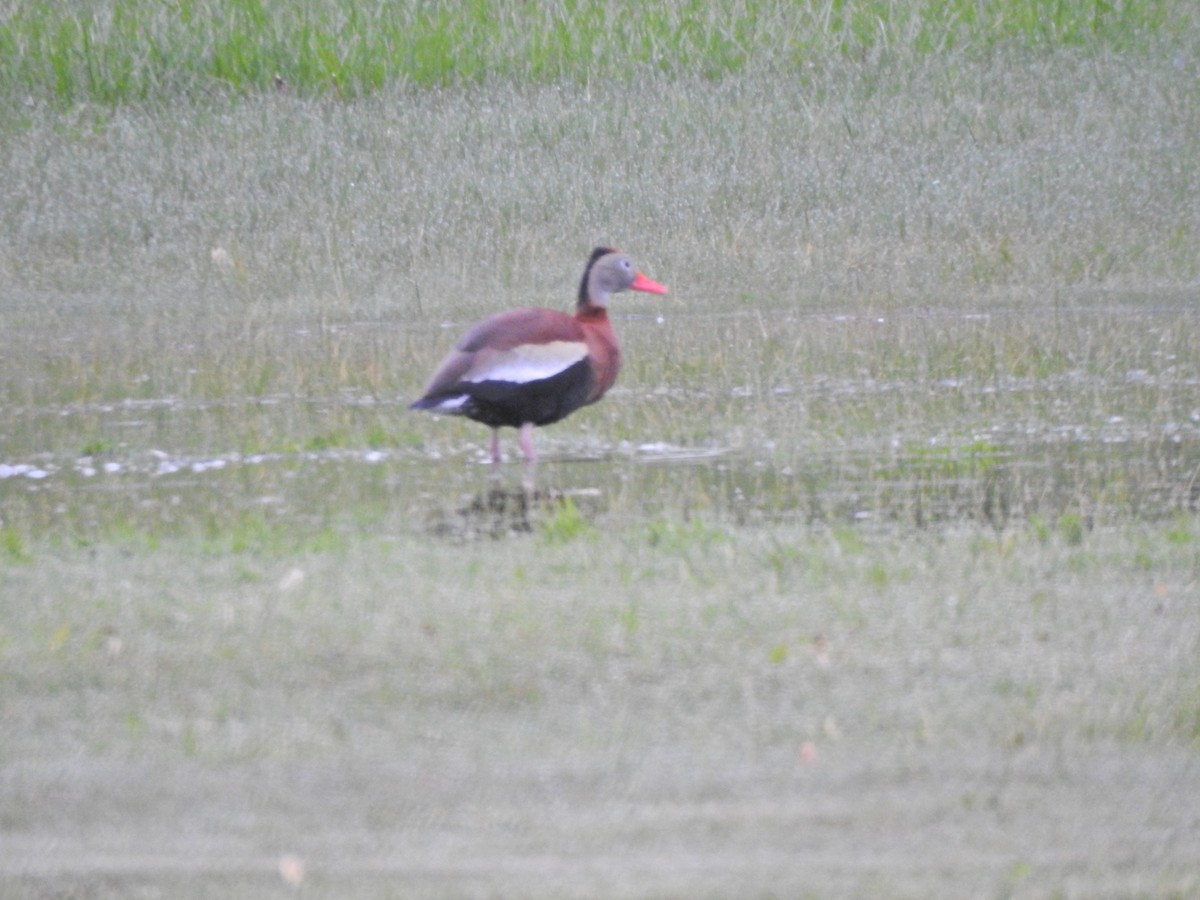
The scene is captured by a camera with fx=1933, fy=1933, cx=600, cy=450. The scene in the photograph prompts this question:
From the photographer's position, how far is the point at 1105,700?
4.42 metres

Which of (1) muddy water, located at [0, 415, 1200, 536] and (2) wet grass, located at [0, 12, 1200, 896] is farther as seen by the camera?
(1) muddy water, located at [0, 415, 1200, 536]

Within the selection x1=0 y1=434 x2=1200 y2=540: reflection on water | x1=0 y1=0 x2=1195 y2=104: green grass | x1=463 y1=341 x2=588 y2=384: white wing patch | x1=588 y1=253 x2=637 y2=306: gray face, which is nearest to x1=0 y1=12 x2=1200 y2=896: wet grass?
x1=0 y1=434 x2=1200 y2=540: reflection on water

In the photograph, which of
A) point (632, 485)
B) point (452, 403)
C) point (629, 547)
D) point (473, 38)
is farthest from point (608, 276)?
point (473, 38)

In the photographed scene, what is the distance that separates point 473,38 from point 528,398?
47.8 ft

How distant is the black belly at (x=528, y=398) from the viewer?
815cm

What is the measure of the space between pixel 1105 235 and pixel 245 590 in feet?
41.7

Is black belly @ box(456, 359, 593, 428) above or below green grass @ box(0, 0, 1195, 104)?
below

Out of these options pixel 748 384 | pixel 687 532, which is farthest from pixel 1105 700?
pixel 748 384

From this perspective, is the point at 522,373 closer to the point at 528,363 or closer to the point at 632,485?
the point at 528,363

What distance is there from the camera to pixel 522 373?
8.14m

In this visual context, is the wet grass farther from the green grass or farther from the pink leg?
the green grass

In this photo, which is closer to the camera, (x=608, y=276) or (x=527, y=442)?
(x=527, y=442)

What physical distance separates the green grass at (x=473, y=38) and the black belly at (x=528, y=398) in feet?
42.3

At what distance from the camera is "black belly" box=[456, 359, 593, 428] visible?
8.15 m
